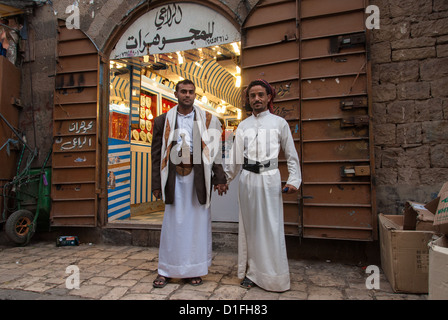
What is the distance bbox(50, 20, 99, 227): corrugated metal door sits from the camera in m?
4.93

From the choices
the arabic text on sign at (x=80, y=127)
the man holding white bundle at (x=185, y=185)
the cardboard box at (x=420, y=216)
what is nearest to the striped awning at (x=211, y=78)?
the arabic text on sign at (x=80, y=127)

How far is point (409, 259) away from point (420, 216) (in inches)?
15.6

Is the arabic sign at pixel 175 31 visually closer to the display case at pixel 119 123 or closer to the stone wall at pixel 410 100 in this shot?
the display case at pixel 119 123

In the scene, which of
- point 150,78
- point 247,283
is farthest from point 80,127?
point 247,283

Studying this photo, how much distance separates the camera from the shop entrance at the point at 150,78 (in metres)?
4.77

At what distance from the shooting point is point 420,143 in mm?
3633

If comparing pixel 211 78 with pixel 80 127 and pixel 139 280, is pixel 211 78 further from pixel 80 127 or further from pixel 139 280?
pixel 139 280

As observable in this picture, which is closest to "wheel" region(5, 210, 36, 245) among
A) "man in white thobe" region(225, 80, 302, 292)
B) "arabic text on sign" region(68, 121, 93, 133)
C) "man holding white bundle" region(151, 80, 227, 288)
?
"arabic text on sign" region(68, 121, 93, 133)

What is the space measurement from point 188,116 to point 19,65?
161 inches

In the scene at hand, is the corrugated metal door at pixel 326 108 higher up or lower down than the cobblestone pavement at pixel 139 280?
higher up

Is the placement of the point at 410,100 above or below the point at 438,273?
above

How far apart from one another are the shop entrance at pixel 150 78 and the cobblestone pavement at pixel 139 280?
45.3 inches

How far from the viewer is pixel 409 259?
2807mm

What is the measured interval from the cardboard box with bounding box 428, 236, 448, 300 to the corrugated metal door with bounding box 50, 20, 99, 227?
14.3 ft
